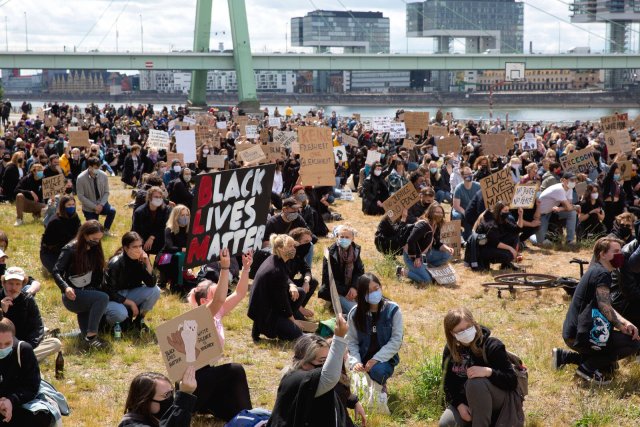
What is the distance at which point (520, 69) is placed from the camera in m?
66.1

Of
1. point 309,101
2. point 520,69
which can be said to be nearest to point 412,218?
point 520,69

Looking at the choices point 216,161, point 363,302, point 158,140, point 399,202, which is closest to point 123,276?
point 363,302

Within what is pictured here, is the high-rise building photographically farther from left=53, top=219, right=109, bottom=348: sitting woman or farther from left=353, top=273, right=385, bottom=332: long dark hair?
left=353, top=273, right=385, bottom=332: long dark hair

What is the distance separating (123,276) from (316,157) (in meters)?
7.70

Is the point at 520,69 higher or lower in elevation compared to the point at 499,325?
higher

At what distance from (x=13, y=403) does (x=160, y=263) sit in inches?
202

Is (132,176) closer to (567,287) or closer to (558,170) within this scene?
(558,170)

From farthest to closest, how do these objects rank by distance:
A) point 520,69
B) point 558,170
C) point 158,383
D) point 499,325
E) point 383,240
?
point 520,69 → point 558,170 → point 383,240 → point 499,325 → point 158,383

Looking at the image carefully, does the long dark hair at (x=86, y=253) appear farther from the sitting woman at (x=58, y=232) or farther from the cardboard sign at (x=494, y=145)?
the cardboard sign at (x=494, y=145)

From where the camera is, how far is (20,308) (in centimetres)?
724

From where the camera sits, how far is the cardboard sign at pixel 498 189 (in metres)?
13.7

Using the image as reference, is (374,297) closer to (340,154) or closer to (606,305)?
(606,305)

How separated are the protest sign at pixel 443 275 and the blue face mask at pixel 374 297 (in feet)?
15.6

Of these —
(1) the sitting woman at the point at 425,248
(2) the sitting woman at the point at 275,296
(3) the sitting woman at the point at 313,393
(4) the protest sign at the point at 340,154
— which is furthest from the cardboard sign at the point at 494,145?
(3) the sitting woman at the point at 313,393
